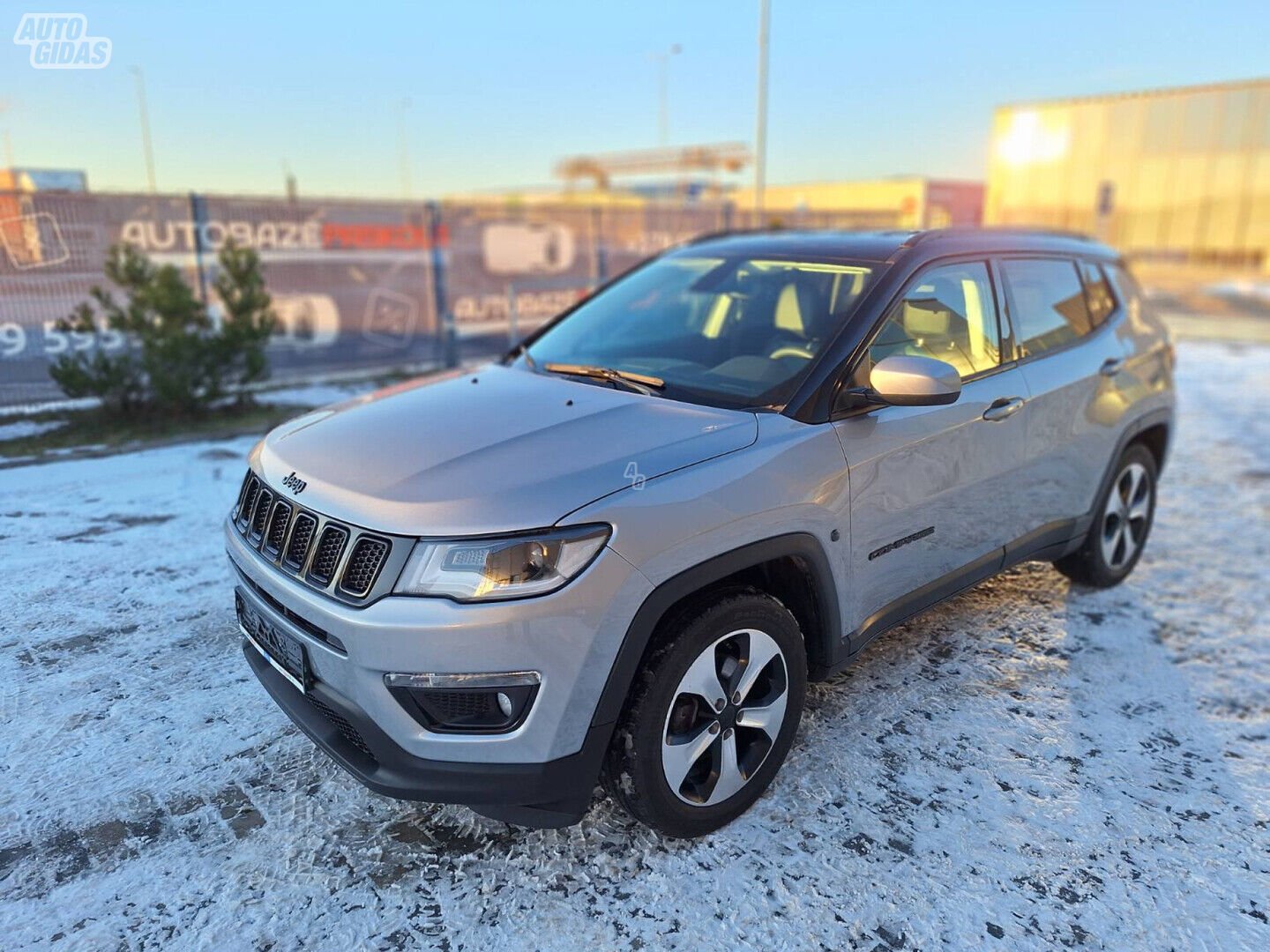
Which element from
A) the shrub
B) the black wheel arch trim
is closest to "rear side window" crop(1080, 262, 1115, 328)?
the black wheel arch trim

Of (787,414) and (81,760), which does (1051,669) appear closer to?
(787,414)

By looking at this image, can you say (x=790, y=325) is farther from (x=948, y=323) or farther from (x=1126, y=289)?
(x=1126, y=289)

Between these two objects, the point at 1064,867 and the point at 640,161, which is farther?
the point at 640,161

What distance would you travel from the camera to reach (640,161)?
51844 millimetres

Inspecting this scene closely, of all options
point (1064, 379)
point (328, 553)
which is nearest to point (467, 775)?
point (328, 553)

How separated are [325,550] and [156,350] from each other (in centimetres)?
584

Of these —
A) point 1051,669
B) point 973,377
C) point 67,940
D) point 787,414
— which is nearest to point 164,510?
point 67,940

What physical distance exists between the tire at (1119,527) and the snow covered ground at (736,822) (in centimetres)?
30

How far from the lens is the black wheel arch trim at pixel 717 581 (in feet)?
7.25

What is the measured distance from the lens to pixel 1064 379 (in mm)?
3711

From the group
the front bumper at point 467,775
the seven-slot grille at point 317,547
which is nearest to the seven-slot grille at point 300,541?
the seven-slot grille at point 317,547

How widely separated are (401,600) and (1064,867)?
2.02 m

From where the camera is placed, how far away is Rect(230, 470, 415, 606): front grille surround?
7.11 ft

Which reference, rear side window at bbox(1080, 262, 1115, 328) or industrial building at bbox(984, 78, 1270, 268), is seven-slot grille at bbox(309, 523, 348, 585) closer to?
rear side window at bbox(1080, 262, 1115, 328)
